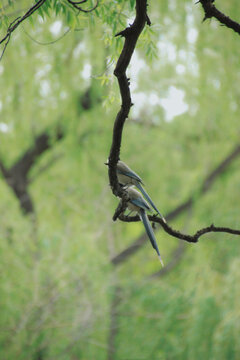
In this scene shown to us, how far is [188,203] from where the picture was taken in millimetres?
8078

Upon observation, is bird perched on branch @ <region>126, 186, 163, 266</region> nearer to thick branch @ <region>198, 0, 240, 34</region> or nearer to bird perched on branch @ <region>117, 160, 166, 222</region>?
bird perched on branch @ <region>117, 160, 166, 222</region>

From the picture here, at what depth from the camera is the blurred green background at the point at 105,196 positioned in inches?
208

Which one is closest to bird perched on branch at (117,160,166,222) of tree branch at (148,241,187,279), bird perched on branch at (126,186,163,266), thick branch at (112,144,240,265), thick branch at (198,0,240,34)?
bird perched on branch at (126,186,163,266)

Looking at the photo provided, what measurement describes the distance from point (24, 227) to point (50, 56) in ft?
7.81

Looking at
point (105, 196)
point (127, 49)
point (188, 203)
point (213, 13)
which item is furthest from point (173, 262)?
point (127, 49)

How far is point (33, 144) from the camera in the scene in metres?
7.29

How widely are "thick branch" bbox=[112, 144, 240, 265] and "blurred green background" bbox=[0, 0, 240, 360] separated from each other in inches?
3.3

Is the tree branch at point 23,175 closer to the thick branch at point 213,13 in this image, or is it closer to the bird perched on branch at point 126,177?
the bird perched on branch at point 126,177

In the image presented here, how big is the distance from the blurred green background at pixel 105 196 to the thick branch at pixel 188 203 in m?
0.08

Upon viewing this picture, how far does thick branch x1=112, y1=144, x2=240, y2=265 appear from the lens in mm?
7426

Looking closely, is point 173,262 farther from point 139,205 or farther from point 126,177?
point 139,205

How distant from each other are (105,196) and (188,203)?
149 cm

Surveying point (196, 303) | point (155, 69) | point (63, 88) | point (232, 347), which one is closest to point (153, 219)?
point (232, 347)

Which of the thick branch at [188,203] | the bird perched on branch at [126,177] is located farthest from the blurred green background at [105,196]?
the bird perched on branch at [126,177]
